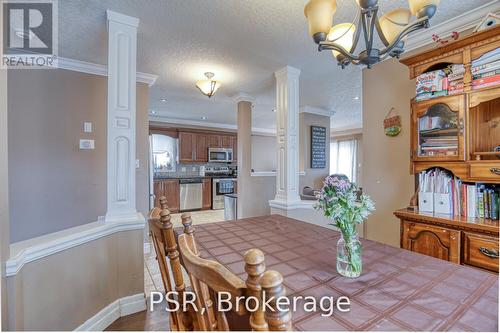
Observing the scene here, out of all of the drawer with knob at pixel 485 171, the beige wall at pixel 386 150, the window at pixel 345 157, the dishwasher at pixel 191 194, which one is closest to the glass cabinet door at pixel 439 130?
the drawer with knob at pixel 485 171

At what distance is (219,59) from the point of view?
2.72 m

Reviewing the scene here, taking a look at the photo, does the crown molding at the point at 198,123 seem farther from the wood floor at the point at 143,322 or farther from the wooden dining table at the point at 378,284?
the wooden dining table at the point at 378,284

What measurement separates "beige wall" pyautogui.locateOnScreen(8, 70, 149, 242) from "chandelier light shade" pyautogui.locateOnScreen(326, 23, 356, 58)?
9.30 ft

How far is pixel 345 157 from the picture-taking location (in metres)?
7.82

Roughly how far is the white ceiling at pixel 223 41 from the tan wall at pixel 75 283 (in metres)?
1.79

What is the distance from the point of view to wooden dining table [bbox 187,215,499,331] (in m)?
0.69

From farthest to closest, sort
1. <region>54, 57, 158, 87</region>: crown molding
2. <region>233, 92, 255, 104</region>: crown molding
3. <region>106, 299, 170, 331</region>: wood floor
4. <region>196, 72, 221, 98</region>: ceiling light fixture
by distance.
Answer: <region>233, 92, 255, 104</region>: crown molding < <region>196, 72, 221, 98</region>: ceiling light fixture < <region>54, 57, 158, 87</region>: crown molding < <region>106, 299, 170, 331</region>: wood floor

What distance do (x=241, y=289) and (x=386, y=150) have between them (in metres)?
2.58

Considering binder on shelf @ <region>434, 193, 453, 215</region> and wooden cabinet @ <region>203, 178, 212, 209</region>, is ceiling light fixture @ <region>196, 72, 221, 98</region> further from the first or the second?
wooden cabinet @ <region>203, 178, 212, 209</region>

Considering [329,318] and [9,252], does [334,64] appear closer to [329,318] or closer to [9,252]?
[329,318]

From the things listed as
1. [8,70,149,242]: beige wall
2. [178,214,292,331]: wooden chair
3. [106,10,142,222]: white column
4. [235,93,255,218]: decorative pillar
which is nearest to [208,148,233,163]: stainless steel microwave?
[235,93,255,218]: decorative pillar

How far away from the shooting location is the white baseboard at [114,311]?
1635 mm

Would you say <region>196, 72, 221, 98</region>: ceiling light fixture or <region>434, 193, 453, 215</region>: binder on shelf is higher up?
<region>196, 72, 221, 98</region>: ceiling light fixture

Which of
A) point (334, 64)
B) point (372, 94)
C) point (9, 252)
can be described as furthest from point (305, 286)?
point (334, 64)
